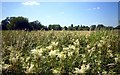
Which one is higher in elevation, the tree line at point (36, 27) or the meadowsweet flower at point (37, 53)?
the tree line at point (36, 27)

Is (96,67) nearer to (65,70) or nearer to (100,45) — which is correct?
(65,70)

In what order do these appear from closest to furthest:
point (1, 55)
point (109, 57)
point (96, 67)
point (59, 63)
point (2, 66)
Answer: point (2, 66), point (59, 63), point (96, 67), point (1, 55), point (109, 57)

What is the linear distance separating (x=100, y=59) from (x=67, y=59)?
88cm

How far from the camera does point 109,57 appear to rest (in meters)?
4.54

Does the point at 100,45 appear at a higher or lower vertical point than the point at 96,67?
higher

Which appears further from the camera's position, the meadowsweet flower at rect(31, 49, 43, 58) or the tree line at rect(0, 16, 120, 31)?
the tree line at rect(0, 16, 120, 31)

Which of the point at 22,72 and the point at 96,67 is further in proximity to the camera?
the point at 96,67

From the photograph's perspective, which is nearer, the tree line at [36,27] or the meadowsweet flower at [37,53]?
the meadowsweet flower at [37,53]

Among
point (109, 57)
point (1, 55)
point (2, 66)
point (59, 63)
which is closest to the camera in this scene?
point (2, 66)

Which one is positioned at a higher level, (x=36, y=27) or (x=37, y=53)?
(x=36, y=27)

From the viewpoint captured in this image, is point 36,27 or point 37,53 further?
point 36,27

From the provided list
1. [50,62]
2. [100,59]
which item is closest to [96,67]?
[100,59]

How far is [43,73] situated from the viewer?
11.6ft

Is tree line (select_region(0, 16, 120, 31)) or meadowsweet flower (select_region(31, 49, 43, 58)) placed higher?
tree line (select_region(0, 16, 120, 31))
